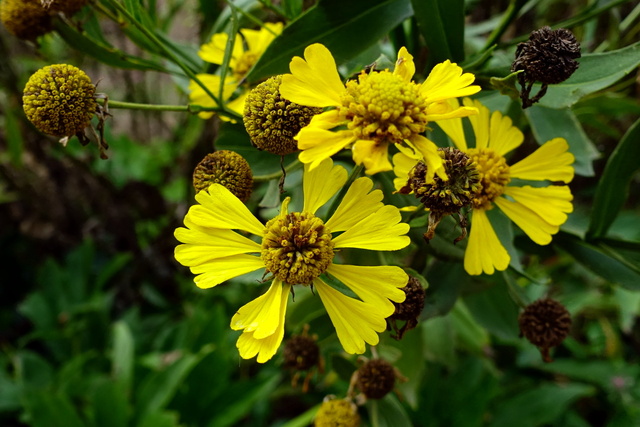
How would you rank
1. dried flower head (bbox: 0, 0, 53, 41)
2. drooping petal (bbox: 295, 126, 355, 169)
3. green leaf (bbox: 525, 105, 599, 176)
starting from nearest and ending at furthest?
1. drooping petal (bbox: 295, 126, 355, 169)
2. dried flower head (bbox: 0, 0, 53, 41)
3. green leaf (bbox: 525, 105, 599, 176)

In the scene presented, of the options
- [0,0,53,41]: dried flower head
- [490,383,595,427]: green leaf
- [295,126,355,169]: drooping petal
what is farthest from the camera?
[490,383,595,427]: green leaf

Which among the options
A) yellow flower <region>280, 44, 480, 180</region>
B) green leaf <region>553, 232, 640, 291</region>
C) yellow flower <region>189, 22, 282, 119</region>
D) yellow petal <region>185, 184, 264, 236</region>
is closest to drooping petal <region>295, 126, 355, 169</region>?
yellow flower <region>280, 44, 480, 180</region>

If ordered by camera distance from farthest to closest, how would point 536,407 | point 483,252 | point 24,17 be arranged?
point 536,407 → point 24,17 → point 483,252

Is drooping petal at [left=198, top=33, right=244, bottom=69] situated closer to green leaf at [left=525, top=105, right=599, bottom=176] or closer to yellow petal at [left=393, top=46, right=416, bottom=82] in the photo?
yellow petal at [left=393, top=46, right=416, bottom=82]

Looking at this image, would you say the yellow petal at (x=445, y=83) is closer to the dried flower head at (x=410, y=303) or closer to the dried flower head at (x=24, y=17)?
the dried flower head at (x=410, y=303)

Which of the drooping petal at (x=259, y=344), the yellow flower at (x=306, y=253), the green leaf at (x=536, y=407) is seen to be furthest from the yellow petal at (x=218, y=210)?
the green leaf at (x=536, y=407)

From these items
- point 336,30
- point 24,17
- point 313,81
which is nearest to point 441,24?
point 336,30

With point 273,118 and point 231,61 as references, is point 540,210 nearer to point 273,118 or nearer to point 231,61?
point 273,118
